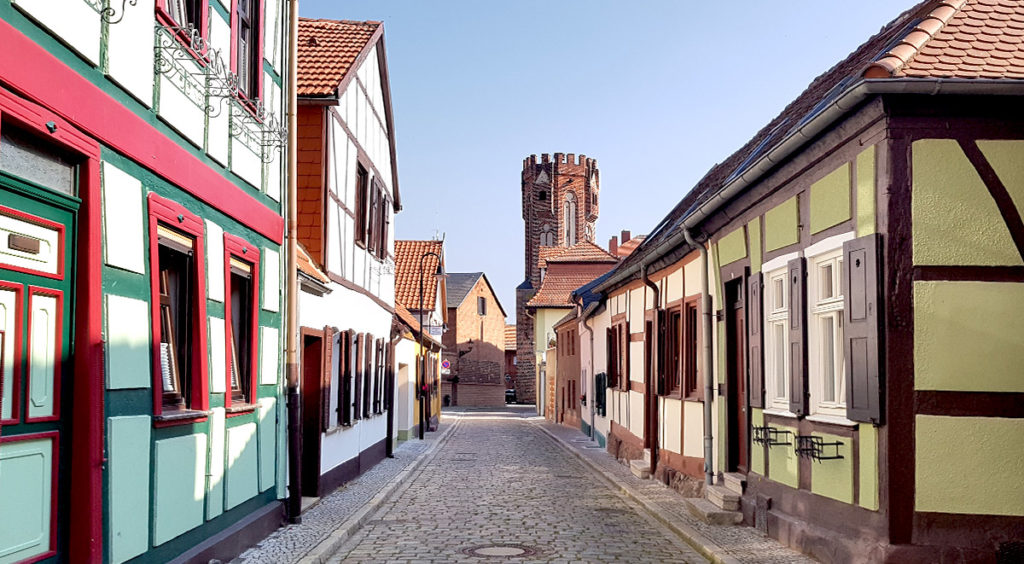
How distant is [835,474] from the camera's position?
27.8 feet

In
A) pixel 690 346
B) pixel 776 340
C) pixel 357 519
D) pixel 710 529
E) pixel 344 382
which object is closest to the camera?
pixel 776 340

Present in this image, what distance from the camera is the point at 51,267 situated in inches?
221

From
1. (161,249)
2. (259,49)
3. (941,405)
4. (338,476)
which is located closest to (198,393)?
(161,249)

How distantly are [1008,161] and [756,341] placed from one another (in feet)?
12.3

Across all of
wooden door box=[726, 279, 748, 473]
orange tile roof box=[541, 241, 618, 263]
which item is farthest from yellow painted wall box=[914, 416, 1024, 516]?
orange tile roof box=[541, 241, 618, 263]

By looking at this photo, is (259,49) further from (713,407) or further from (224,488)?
(713,407)

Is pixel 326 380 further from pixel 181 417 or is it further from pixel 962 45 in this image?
pixel 962 45

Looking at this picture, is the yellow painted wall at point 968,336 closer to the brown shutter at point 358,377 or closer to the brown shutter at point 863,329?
the brown shutter at point 863,329

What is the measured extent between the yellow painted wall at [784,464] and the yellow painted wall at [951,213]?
2689 mm

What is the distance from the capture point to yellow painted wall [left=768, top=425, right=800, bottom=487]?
9.59 metres

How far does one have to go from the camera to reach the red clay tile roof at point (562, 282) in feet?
169

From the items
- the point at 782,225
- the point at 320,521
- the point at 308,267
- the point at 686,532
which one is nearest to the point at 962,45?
the point at 782,225

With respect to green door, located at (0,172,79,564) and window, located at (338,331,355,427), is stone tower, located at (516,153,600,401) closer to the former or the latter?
window, located at (338,331,355,427)

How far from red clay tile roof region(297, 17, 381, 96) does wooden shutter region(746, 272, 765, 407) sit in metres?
6.09
